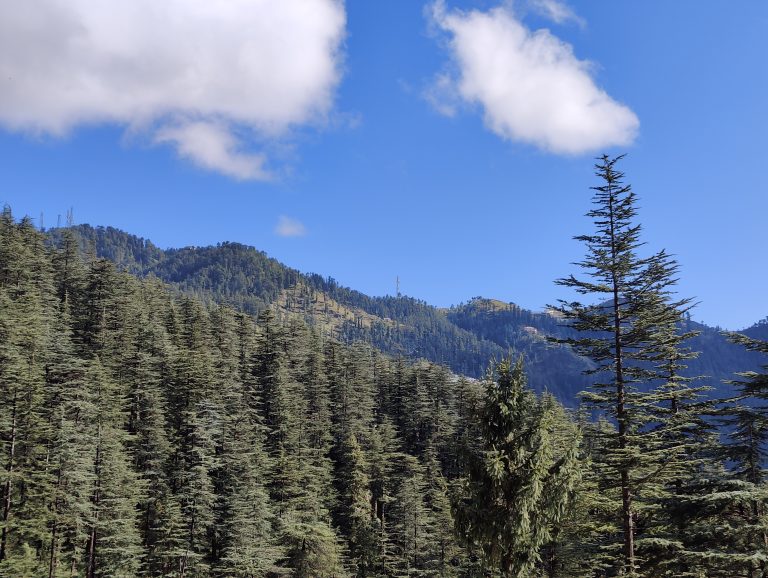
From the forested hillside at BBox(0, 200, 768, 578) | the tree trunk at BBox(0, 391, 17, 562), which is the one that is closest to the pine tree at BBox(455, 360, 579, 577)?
the forested hillside at BBox(0, 200, 768, 578)

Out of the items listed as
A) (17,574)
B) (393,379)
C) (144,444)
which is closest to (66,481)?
(17,574)

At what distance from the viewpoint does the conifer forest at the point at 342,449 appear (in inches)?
697

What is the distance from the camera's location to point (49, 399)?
136 feet

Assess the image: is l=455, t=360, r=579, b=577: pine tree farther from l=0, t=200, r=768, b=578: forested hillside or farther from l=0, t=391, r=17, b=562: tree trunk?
l=0, t=391, r=17, b=562: tree trunk

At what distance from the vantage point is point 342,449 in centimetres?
7038

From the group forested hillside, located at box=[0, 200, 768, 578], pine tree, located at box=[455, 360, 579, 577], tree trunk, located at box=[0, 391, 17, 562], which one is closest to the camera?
pine tree, located at box=[455, 360, 579, 577]

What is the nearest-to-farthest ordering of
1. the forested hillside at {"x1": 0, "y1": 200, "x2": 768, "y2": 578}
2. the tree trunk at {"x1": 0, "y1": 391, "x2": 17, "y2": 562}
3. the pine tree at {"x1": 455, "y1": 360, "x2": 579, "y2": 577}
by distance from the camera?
the pine tree at {"x1": 455, "y1": 360, "x2": 579, "y2": 577}, the forested hillside at {"x1": 0, "y1": 200, "x2": 768, "y2": 578}, the tree trunk at {"x1": 0, "y1": 391, "x2": 17, "y2": 562}

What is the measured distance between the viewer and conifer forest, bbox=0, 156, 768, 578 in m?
17.7

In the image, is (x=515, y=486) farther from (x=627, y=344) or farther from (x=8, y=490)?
(x=8, y=490)

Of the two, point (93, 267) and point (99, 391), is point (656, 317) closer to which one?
point (99, 391)

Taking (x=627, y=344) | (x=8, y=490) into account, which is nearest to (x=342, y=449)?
(x=8, y=490)

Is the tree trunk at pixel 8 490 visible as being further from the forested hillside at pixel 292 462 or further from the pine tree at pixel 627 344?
the pine tree at pixel 627 344

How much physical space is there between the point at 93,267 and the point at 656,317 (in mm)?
71015

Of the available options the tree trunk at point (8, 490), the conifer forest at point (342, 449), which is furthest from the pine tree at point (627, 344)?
the tree trunk at point (8, 490)
